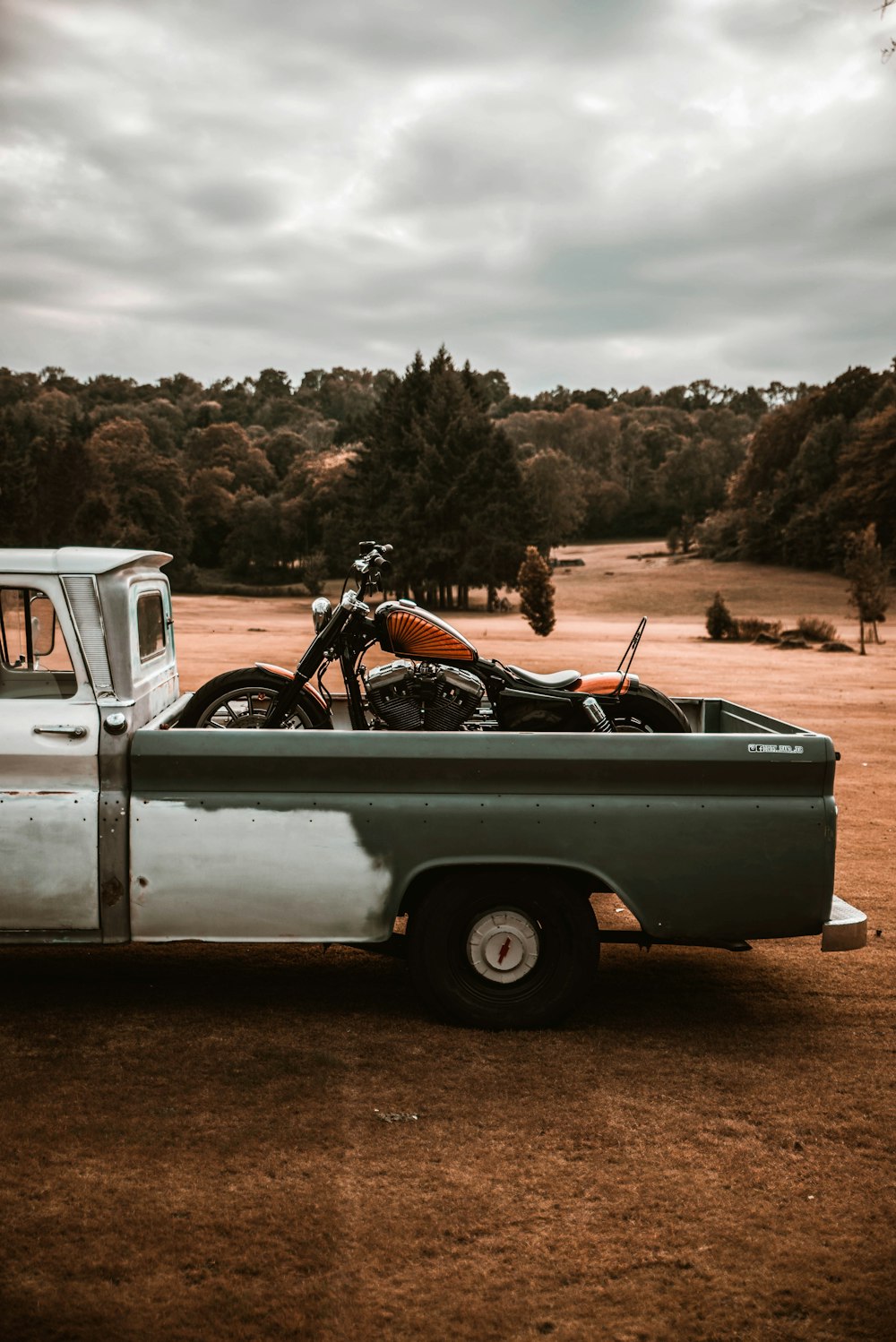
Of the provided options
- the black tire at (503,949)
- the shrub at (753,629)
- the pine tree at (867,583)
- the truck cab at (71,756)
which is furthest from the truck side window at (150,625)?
the shrub at (753,629)

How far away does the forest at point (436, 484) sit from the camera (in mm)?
61156

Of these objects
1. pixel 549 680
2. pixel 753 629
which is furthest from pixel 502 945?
pixel 753 629

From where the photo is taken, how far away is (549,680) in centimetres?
641

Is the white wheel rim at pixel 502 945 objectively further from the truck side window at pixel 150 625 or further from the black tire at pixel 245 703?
the truck side window at pixel 150 625

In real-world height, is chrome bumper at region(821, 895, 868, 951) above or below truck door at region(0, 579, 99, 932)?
below

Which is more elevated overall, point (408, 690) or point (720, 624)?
point (408, 690)

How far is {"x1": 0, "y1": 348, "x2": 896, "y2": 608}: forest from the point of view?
201 feet

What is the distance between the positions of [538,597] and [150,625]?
31935 mm

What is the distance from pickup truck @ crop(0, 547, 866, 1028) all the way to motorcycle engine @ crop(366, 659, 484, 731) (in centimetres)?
117

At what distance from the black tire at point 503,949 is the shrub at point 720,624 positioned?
33365mm

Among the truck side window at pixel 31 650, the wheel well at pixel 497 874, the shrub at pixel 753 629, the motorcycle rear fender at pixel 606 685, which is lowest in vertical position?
the shrub at pixel 753 629

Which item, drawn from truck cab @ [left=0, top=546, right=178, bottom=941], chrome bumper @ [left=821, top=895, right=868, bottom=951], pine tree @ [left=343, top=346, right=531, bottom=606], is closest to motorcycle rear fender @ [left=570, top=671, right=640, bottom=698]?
chrome bumper @ [left=821, top=895, right=868, bottom=951]

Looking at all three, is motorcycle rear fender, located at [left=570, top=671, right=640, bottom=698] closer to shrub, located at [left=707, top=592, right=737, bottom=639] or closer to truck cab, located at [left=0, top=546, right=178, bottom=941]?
truck cab, located at [left=0, top=546, right=178, bottom=941]

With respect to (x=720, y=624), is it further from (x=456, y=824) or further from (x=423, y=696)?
(x=456, y=824)
